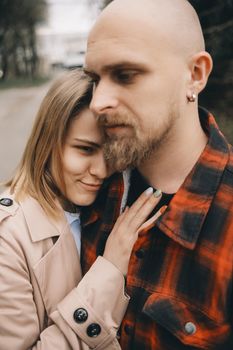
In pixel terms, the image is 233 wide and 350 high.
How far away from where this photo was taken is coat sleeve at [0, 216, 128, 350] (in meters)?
1.74

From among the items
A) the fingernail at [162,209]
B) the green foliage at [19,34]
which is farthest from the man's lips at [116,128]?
the green foliage at [19,34]

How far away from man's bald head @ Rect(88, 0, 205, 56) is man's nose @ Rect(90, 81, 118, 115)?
234 millimetres

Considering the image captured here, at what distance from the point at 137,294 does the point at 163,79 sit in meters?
0.96

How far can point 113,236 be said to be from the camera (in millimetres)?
2010

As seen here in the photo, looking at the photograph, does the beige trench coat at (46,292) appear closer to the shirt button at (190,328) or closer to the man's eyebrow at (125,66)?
the shirt button at (190,328)

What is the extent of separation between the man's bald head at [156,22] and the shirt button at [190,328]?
1.18m

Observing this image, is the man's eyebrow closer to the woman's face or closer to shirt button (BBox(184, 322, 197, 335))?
the woman's face

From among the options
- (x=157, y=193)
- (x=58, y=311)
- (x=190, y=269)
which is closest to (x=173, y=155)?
(x=157, y=193)

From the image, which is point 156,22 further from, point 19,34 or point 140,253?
point 19,34

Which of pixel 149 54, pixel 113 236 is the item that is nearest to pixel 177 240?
pixel 113 236

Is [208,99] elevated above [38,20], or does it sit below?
above

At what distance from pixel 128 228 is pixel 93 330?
48cm

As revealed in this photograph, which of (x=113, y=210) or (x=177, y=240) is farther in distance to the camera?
(x=113, y=210)

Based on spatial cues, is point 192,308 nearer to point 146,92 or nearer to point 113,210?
point 113,210
